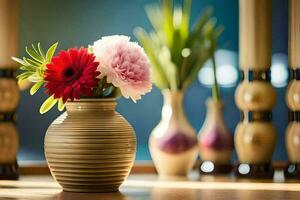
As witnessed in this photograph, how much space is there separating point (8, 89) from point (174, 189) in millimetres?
372

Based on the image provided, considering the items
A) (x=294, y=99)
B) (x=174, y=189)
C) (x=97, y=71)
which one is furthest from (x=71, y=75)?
(x=294, y=99)

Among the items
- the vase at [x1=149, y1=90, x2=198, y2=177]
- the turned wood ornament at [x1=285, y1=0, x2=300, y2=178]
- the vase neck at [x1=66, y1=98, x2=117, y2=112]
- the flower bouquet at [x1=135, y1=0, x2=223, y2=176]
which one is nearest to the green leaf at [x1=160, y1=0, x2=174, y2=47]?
the flower bouquet at [x1=135, y1=0, x2=223, y2=176]

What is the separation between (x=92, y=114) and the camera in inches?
43.8

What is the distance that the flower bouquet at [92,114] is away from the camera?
3.54 ft

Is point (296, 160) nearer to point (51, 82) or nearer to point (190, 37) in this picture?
point (190, 37)

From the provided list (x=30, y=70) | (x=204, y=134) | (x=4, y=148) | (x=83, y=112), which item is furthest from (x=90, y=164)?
(x=204, y=134)

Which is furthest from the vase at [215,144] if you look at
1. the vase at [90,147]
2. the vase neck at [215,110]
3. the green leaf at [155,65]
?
the vase at [90,147]

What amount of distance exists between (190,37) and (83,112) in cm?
41

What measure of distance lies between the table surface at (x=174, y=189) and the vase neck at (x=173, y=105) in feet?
0.41

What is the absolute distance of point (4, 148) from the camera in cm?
133

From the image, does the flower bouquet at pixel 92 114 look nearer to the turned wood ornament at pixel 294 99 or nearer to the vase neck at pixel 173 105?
the vase neck at pixel 173 105

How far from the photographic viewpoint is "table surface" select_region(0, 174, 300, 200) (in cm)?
109

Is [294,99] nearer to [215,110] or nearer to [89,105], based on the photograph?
[215,110]

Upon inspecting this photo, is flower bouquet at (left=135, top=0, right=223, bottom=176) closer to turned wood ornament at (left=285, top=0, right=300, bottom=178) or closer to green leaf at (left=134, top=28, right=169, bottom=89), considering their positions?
green leaf at (left=134, top=28, right=169, bottom=89)
